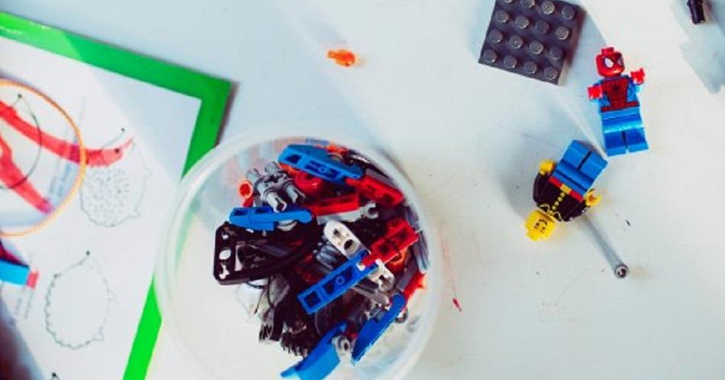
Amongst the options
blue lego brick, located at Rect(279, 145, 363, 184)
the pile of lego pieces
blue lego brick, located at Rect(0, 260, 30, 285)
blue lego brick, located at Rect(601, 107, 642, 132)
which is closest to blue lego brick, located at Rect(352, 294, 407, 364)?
the pile of lego pieces

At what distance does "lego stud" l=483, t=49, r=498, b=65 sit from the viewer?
75 cm

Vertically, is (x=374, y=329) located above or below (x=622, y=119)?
below

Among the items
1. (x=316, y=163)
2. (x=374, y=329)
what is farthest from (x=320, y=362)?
(x=316, y=163)

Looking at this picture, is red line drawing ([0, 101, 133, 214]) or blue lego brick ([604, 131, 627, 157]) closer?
blue lego brick ([604, 131, 627, 157])

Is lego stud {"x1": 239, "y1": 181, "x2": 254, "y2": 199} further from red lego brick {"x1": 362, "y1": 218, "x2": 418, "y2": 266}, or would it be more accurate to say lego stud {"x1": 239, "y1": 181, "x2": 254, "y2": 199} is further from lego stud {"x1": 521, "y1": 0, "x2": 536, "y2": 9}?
lego stud {"x1": 521, "y1": 0, "x2": 536, "y2": 9}

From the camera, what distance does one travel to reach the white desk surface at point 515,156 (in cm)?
72

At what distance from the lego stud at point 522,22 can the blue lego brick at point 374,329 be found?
0.76ft

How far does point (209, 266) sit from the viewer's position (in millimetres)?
795

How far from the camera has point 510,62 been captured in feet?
2.44

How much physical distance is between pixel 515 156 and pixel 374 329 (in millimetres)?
176

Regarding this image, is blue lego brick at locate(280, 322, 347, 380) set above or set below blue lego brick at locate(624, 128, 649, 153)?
below

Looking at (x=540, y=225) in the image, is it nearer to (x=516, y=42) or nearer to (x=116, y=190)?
(x=516, y=42)

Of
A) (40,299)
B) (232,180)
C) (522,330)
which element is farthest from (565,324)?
(40,299)

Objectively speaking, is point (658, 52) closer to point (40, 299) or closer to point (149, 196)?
point (149, 196)
